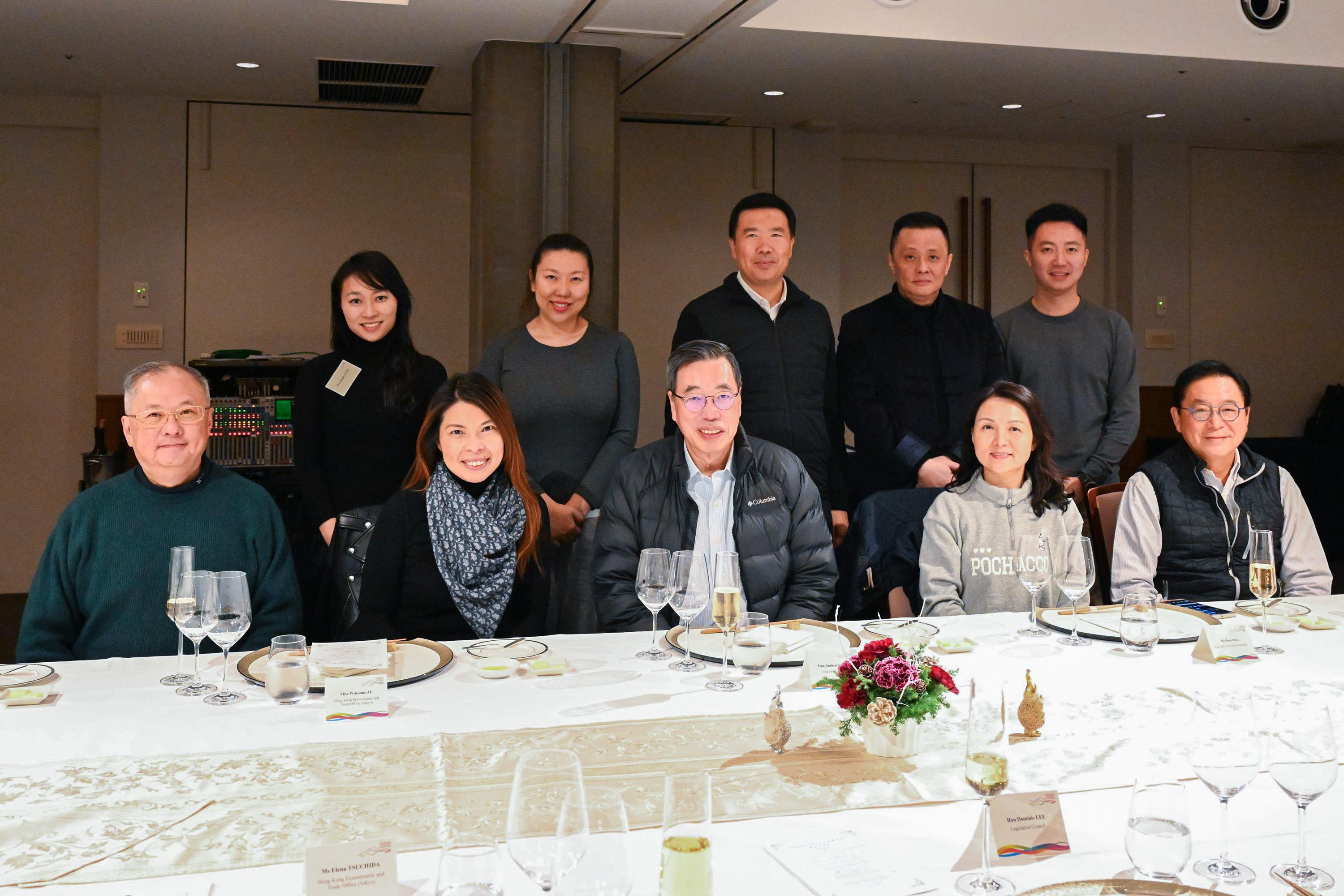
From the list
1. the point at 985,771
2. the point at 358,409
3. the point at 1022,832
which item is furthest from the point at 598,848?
the point at 358,409

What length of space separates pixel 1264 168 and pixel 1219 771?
25.8 ft

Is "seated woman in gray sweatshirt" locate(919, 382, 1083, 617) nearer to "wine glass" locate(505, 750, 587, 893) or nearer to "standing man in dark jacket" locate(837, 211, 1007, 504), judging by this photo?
"standing man in dark jacket" locate(837, 211, 1007, 504)

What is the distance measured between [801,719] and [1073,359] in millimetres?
2690

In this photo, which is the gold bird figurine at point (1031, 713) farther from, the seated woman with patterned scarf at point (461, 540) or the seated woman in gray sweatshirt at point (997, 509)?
the seated woman with patterned scarf at point (461, 540)

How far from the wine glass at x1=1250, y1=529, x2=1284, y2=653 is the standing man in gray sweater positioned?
165cm

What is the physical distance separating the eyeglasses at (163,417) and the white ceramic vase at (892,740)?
170 centimetres

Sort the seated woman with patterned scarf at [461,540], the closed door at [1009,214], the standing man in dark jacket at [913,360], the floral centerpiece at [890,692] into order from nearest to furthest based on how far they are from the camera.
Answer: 1. the floral centerpiece at [890,692]
2. the seated woman with patterned scarf at [461,540]
3. the standing man in dark jacket at [913,360]
4. the closed door at [1009,214]

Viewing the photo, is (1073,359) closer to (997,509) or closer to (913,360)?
(913,360)

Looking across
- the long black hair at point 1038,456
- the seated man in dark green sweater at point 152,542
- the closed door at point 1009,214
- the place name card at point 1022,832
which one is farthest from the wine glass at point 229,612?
the closed door at point 1009,214

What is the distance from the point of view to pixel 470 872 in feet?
3.32

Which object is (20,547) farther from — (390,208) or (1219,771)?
(1219,771)

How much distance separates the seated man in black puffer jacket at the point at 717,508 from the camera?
112 inches

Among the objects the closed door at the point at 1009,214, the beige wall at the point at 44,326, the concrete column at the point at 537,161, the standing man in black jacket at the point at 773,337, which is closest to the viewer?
the standing man in black jacket at the point at 773,337

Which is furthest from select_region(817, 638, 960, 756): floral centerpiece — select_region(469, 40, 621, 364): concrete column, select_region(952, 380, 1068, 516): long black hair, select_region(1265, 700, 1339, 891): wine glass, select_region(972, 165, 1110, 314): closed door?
select_region(972, 165, 1110, 314): closed door
